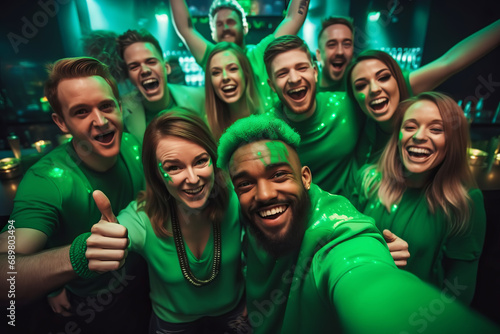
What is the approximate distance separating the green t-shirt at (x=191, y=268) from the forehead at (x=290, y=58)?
86 centimetres

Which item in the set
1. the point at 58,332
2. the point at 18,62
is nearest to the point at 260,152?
the point at 58,332

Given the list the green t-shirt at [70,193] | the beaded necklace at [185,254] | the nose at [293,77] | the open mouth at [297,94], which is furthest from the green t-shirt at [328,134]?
the green t-shirt at [70,193]

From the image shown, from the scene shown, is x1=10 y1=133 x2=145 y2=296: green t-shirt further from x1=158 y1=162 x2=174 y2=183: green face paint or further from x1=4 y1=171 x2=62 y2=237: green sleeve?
x1=158 y1=162 x2=174 y2=183: green face paint

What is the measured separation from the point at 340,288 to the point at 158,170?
2.62ft

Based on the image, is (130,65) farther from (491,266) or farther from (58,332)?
(491,266)

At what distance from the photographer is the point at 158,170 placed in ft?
3.43

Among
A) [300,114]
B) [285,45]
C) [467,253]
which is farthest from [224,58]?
[467,253]

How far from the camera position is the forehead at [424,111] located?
44.8 inches

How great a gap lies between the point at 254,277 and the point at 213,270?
0.19 metres

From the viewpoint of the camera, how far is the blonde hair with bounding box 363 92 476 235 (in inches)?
44.6

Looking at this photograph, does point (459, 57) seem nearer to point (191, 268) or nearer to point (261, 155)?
point (261, 155)

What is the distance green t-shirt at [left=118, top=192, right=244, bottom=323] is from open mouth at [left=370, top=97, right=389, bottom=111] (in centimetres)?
99

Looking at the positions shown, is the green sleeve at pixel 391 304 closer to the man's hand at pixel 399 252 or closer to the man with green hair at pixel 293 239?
the man with green hair at pixel 293 239

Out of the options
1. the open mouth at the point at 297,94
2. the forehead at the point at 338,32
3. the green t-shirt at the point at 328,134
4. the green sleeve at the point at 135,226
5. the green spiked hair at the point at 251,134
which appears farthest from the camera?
the forehead at the point at 338,32
